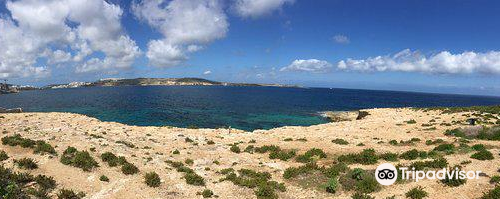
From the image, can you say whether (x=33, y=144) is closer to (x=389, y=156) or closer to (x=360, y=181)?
(x=360, y=181)

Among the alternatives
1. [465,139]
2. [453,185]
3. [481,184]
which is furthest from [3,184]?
[465,139]

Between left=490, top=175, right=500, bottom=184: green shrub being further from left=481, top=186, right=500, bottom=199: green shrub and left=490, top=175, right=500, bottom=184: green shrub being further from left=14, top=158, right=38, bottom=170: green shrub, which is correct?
left=14, top=158, right=38, bottom=170: green shrub

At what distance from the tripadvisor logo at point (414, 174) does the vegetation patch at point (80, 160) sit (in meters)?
23.3

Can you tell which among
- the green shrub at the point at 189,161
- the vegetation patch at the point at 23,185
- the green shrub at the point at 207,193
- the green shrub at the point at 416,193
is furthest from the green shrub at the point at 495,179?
the vegetation patch at the point at 23,185

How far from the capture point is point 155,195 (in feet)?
72.8

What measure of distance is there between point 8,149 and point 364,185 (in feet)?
101

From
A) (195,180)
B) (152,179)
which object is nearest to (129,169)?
(152,179)

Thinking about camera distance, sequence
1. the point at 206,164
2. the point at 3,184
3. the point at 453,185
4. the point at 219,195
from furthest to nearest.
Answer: the point at 206,164 < the point at 219,195 < the point at 453,185 < the point at 3,184

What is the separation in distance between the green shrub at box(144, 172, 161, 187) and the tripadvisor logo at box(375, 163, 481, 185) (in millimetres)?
17125

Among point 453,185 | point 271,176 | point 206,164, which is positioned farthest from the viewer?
point 206,164

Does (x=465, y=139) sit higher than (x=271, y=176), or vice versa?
(x=465, y=139)

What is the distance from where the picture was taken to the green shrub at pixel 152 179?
23.6 metres

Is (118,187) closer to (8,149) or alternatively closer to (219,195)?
(219,195)

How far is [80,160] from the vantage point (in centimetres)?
2580
